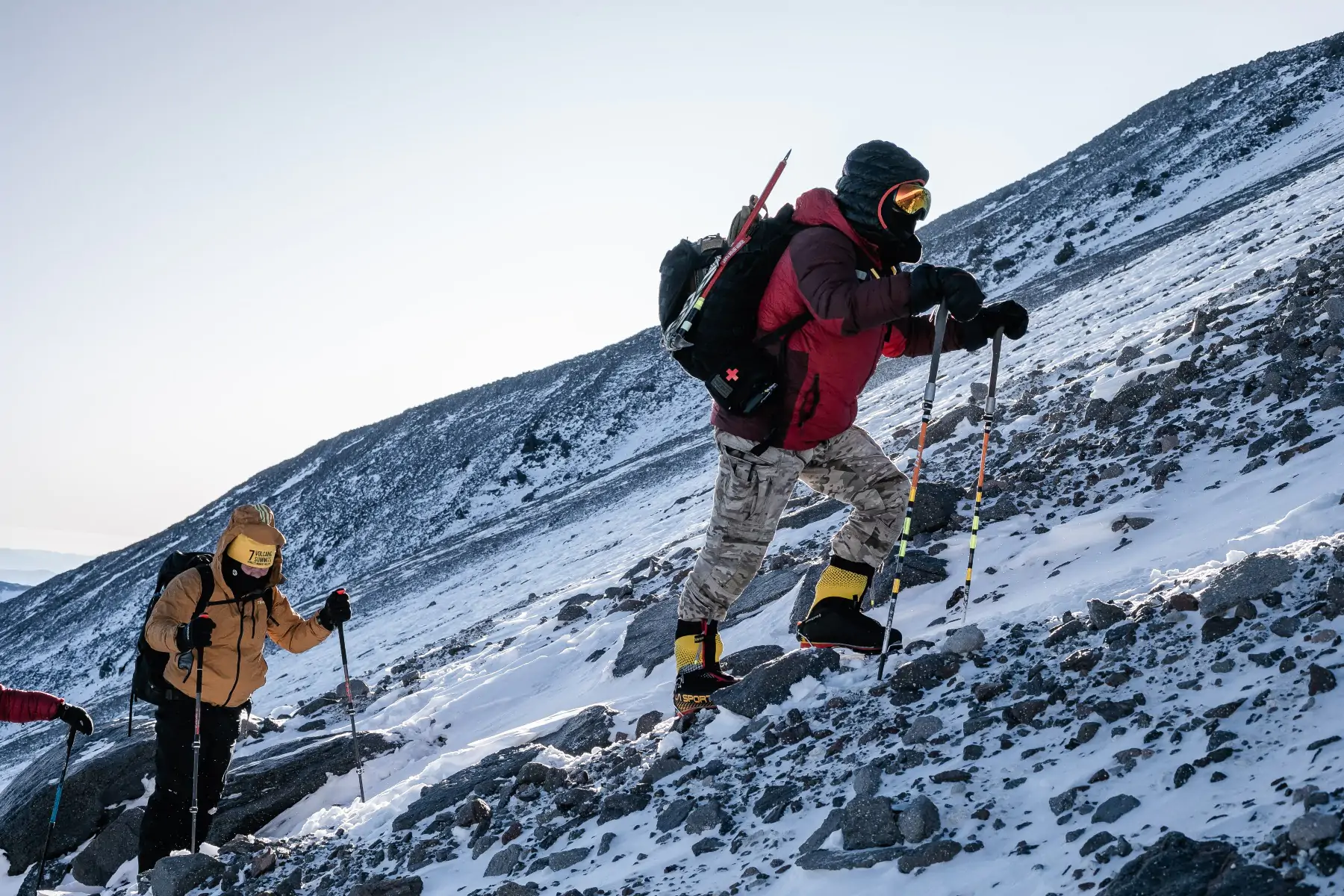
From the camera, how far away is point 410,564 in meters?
31.2

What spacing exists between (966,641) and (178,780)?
5.20 m

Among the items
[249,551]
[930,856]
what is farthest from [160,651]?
[930,856]

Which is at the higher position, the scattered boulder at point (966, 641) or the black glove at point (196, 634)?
the black glove at point (196, 634)

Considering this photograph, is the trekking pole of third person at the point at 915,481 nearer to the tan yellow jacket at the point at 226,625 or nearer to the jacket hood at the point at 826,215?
the jacket hood at the point at 826,215

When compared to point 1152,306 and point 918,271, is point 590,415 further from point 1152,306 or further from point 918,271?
point 918,271

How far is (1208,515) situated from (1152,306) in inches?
341

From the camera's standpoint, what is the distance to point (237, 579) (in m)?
6.35

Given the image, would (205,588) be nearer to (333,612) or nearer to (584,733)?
(333,612)

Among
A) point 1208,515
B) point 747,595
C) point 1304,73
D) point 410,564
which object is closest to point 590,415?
point 410,564

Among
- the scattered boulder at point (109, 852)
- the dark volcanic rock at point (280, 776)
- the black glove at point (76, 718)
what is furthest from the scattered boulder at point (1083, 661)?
the scattered boulder at point (109, 852)

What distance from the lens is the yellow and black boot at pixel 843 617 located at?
15.8ft

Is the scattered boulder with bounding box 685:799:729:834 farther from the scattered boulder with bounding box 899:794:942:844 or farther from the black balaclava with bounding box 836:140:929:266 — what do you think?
the black balaclava with bounding box 836:140:929:266

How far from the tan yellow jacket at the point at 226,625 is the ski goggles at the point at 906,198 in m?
4.25

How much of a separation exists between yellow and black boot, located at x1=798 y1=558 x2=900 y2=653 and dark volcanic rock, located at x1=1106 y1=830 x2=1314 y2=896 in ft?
7.42
